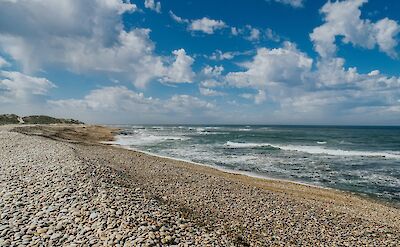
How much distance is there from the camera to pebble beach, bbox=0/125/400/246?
7844 millimetres

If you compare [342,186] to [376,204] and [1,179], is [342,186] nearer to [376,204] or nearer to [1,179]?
[376,204]

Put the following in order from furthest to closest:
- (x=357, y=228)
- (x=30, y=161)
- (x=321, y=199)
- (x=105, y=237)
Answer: (x=321, y=199)
(x=30, y=161)
(x=357, y=228)
(x=105, y=237)

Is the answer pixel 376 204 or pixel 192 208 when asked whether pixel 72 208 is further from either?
pixel 376 204

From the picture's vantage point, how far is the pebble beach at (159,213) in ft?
25.7

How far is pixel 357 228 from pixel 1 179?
13.9m

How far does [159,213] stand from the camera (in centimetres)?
942

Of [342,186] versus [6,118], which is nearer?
[342,186]

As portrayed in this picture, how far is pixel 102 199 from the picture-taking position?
32.4 feet

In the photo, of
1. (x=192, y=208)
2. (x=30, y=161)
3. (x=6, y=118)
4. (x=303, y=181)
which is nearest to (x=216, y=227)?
(x=192, y=208)

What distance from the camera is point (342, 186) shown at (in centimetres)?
2266

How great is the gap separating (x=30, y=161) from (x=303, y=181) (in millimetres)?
18667

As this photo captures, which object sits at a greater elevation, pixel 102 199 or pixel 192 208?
pixel 102 199

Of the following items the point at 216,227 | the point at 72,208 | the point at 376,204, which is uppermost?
the point at 72,208

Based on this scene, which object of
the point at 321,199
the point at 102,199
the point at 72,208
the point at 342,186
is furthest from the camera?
the point at 342,186
